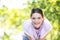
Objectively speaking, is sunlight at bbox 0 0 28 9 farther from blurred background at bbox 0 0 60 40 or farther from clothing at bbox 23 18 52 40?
clothing at bbox 23 18 52 40

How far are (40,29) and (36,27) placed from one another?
0.04m

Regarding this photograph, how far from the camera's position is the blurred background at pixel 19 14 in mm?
1583

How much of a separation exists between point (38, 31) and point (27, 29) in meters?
0.09

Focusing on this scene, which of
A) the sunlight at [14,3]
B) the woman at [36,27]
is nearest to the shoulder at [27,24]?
the woman at [36,27]

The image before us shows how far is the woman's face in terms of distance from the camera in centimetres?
155

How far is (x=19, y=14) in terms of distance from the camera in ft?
5.26

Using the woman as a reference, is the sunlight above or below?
above

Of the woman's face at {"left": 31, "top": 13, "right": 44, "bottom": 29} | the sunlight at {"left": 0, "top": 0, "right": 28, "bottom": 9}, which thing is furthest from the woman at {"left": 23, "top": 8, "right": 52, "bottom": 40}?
the sunlight at {"left": 0, "top": 0, "right": 28, "bottom": 9}

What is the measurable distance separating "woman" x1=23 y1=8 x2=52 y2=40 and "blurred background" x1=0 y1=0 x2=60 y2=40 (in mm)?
34

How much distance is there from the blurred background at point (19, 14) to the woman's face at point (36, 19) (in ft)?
0.15

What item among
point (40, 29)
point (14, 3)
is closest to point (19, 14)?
point (14, 3)

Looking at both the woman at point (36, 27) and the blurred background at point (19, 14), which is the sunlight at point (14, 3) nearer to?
the blurred background at point (19, 14)

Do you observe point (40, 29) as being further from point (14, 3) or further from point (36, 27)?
point (14, 3)

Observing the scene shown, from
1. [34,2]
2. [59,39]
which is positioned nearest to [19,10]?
[34,2]
